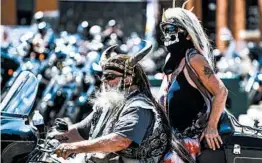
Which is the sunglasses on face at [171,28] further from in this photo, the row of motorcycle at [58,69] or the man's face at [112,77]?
the row of motorcycle at [58,69]

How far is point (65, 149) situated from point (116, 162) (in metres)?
0.35

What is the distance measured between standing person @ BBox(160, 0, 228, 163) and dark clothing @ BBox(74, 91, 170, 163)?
1.15ft

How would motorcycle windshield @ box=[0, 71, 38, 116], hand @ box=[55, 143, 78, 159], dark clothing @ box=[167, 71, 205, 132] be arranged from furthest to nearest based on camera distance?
motorcycle windshield @ box=[0, 71, 38, 116]
dark clothing @ box=[167, 71, 205, 132]
hand @ box=[55, 143, 78, 159]

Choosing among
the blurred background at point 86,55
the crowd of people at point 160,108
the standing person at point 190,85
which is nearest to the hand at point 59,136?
the crowd of people at point 160,108

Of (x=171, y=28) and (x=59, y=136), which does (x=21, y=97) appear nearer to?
(x=59, y=136)

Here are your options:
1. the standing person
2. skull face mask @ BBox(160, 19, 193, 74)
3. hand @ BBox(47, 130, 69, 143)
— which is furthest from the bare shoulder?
hand @ BBox(47, 130, 69, 143)

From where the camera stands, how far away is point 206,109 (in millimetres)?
4594

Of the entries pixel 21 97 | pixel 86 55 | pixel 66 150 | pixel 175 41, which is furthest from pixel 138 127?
pixel 86 55

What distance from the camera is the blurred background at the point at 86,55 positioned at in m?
10.2

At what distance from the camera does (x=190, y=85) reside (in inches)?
181

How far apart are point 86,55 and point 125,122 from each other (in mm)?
7919

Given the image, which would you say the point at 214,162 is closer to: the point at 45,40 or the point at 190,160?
the point at 190,160

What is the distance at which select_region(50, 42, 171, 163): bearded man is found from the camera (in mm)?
3963

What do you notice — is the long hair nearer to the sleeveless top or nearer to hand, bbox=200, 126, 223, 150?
the sleeveless top
